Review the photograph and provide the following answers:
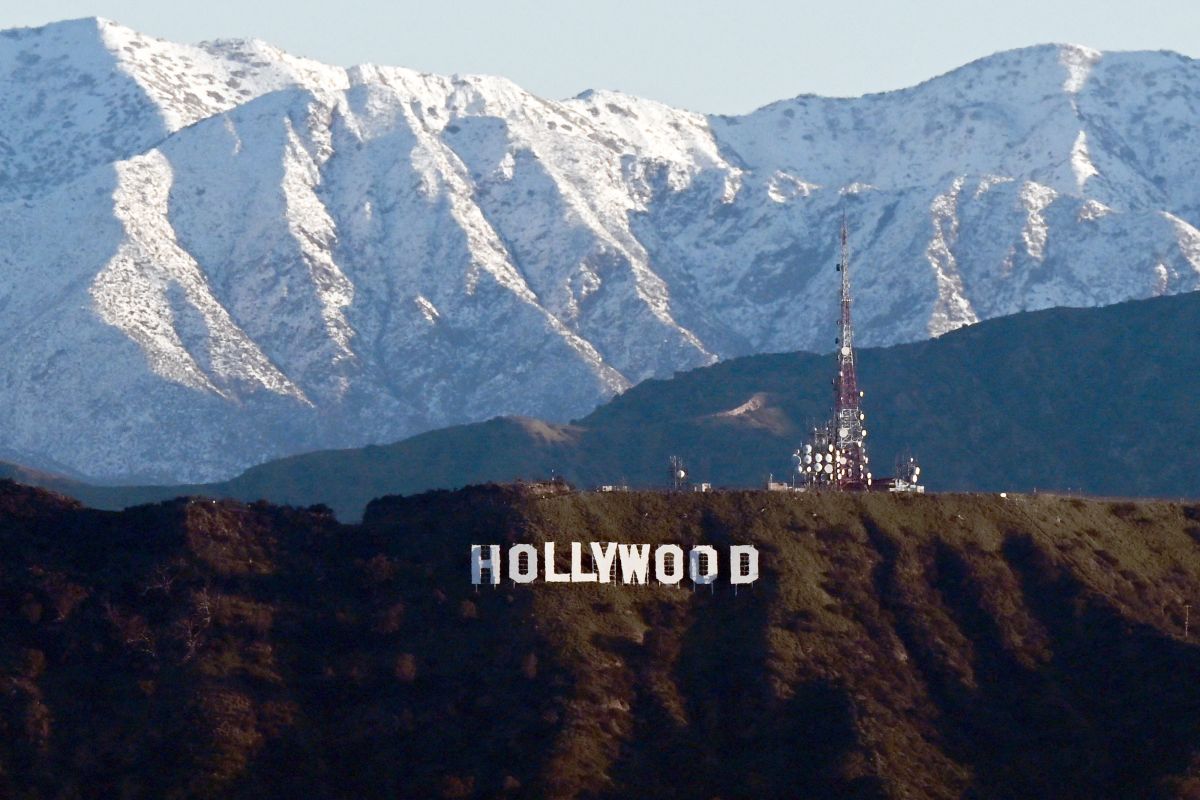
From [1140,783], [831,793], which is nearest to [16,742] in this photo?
[831,793]

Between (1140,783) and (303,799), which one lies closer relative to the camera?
(303,799)

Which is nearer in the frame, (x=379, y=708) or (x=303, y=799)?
(x=303, y=799)

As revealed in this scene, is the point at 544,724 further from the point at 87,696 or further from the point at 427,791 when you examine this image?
the point at 87,696

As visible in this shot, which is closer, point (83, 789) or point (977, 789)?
point (83, 789)

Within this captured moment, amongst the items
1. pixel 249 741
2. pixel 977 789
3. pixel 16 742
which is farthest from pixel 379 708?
pixel 977 789

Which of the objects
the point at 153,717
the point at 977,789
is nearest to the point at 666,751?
the point at 977,789

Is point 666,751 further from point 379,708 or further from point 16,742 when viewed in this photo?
point 16,742

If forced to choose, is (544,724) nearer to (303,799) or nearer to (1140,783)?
(303,799)
